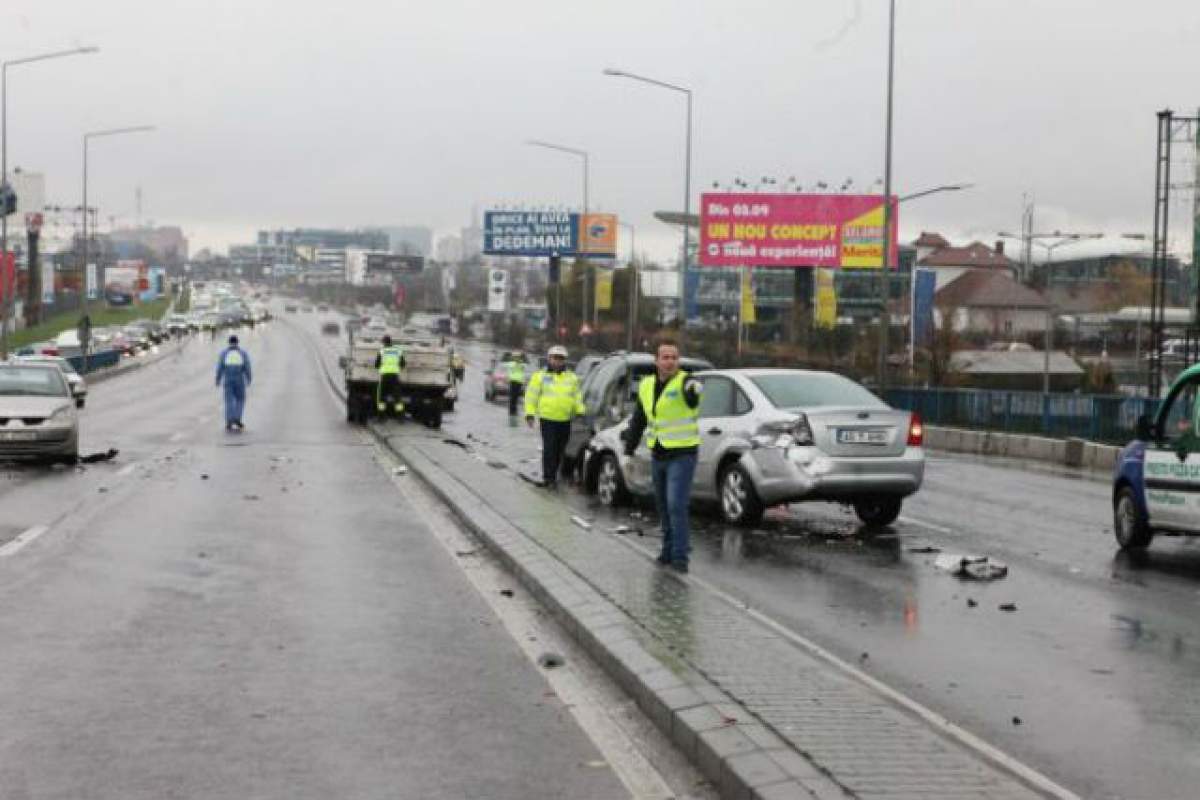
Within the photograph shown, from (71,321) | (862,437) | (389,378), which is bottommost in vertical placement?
(389,378)

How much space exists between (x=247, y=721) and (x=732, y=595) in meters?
4.38

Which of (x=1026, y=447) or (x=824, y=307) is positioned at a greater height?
(x=824, y=307)

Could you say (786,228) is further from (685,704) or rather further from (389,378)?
(685,704)

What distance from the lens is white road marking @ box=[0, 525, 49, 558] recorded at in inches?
479

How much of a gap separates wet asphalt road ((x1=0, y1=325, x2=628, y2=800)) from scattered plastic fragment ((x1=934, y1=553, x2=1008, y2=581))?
3810mm

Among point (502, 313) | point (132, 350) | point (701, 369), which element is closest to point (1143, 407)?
point (701, 369)

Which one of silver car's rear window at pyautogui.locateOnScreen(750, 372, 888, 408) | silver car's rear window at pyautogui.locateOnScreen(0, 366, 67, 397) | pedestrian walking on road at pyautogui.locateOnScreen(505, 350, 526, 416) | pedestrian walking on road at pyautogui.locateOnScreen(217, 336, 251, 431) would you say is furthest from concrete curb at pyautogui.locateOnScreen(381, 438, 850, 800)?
pedestrian walking on road at pyautogui.locateOnScreen(505, 350, 526, 416)

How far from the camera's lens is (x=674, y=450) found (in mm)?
11141

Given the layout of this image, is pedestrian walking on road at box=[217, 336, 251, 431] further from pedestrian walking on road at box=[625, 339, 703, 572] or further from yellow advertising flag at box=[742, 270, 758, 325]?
yellow advertising flag at box=[742, 270, 758, 325]

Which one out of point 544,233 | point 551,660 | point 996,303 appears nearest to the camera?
point 551,660

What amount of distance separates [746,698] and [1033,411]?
28.2 m

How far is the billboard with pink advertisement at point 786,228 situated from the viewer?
67625mm

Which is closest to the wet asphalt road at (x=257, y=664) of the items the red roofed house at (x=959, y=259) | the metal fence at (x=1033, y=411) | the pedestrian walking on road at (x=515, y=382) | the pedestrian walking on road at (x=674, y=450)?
the pedestrian walking on road at (x=674, y=450)

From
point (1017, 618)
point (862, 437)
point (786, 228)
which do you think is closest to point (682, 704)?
point (1017, 618)
